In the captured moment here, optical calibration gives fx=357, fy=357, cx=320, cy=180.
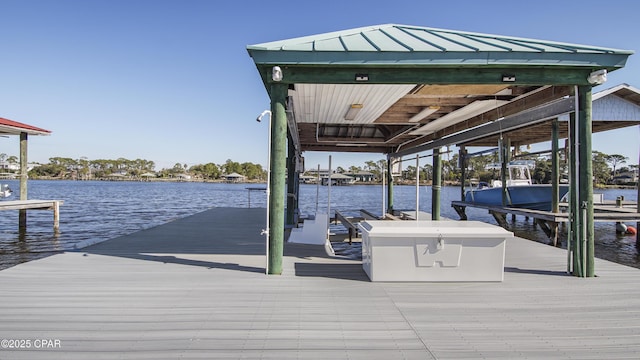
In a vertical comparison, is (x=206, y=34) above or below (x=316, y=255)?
above

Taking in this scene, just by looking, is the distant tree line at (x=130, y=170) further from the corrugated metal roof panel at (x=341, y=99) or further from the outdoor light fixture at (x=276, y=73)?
the outdoor light fixture at (x=276, y=73)

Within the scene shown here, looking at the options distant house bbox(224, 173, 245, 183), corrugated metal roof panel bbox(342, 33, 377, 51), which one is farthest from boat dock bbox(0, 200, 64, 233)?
distant house bbox(224, 173, 245, 183)

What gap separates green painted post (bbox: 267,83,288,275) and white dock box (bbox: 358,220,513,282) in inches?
42.3

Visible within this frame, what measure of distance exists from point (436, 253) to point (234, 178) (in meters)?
114

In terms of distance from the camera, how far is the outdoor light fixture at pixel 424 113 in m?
6.23

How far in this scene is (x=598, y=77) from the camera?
160 inches

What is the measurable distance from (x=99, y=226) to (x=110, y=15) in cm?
865

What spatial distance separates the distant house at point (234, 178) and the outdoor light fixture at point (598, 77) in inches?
4384

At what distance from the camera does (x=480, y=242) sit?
3959 millimetres

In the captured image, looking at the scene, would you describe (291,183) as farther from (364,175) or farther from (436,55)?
(364,175)

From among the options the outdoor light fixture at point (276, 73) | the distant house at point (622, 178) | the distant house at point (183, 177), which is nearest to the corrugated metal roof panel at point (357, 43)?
the outdoor light fixture at point (276, 73)

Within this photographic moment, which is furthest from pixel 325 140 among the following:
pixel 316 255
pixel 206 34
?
pixel 316 255

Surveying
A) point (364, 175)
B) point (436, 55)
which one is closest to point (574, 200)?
point (436, 55)

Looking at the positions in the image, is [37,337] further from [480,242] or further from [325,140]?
[325,140]
